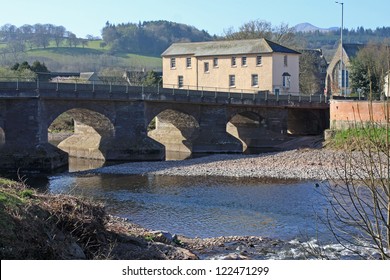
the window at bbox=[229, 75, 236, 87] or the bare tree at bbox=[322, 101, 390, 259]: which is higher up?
the window at bbox=[229, 75, 236, 87]

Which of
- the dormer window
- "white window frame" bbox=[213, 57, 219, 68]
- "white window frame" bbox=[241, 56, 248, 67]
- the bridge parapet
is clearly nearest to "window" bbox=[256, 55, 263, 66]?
"white window frame" bbox=[241, 56, 248, 67]

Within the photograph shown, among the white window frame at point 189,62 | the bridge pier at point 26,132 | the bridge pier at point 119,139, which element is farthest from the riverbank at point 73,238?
the white window frame at point 189,62

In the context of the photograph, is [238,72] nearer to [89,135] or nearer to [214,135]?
[214,135]

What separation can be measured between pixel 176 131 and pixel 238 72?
39.9ft

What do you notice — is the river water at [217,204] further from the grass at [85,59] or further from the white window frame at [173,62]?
the grass at [85,59]

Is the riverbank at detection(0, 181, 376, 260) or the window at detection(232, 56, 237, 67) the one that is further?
the window at detection(232, 56, 237, 67)

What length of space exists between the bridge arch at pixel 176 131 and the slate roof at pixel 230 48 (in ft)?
39.5

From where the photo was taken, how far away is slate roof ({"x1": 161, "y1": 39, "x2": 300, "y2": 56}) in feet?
207

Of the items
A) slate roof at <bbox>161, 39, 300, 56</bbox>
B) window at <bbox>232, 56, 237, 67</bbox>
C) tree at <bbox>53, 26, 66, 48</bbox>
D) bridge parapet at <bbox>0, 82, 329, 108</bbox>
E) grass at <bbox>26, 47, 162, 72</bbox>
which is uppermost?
tree at <bbox>53, 26, 66, 48</bbox>

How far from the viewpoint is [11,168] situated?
41219mm

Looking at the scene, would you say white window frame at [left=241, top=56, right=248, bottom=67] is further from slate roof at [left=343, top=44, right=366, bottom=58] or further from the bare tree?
the bare tree

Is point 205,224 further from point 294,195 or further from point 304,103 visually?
point 304,103

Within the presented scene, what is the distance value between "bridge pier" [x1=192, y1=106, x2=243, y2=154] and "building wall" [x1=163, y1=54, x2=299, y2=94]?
7385 mm
